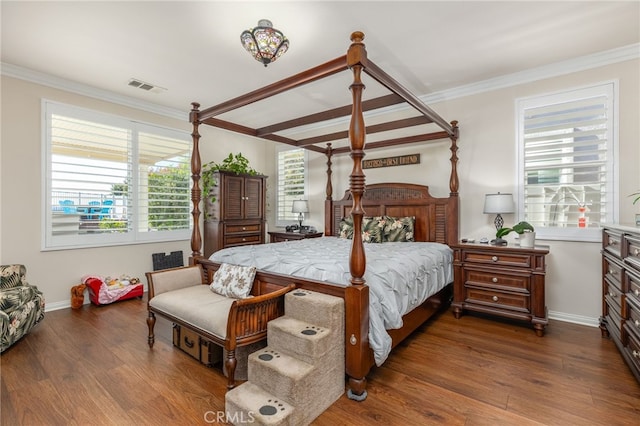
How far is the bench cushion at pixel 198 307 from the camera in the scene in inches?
81.2

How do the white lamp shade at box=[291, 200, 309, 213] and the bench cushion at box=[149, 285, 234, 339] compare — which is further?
the white lamp shade at box=[291, 200, 309, 213]

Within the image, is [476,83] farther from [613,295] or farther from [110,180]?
[110,180]

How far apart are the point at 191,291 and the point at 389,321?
170 cm

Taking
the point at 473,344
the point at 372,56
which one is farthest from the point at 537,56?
the point at 473,344

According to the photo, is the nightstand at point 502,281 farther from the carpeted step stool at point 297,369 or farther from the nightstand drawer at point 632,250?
the carpeted step stool at point 297,369

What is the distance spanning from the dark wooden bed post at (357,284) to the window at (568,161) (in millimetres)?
2580

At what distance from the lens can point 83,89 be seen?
3.91 meters

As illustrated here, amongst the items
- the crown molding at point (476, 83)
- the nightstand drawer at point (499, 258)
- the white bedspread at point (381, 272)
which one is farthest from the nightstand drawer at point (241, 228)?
the nightstand drawer at point (499, 258)

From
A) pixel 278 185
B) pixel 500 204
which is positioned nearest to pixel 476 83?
pixel 500 204

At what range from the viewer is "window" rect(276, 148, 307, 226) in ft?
18.6

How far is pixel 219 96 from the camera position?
4.24 metres

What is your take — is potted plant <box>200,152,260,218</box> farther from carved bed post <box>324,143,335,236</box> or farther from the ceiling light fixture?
the ceiling light fixture

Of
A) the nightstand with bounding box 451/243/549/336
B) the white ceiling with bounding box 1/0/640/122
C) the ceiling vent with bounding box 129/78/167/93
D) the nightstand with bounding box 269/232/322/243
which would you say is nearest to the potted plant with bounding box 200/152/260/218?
the nightstand with bounding box 269/232/322/243

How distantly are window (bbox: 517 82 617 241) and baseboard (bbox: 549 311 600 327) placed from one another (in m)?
0.82
